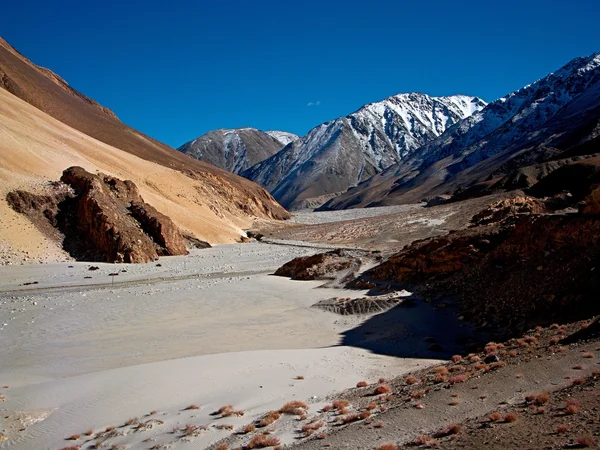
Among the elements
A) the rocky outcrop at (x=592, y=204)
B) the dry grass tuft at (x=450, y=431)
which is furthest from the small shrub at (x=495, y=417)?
the rocky outcrop at (x=592, y=204)

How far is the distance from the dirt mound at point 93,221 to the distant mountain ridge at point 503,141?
272 ft

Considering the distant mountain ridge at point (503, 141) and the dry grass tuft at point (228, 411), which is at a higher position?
the distant mountain ridge at point (503, 141)

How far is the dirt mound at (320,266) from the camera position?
906 inches

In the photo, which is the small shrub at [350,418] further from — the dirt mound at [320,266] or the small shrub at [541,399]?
the dirt mound at [320,266]

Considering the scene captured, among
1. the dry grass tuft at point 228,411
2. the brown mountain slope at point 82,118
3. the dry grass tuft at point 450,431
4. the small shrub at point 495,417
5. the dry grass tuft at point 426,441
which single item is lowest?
the dry grass tuft at point 228,411

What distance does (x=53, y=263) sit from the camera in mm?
27172

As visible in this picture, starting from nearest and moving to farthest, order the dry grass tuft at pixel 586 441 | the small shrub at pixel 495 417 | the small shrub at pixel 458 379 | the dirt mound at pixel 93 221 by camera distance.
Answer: the dry grass tuft at pixel 586 441 → the small shrub at pixel 495 417 → the small shrub at pixel 458 379 → the dirt mound at pixel 93 221

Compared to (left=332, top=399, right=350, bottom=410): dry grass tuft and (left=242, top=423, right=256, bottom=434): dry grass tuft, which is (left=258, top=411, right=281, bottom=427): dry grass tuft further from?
→ (left=332, top=399, right=350, bottom=410): dry grass tuft

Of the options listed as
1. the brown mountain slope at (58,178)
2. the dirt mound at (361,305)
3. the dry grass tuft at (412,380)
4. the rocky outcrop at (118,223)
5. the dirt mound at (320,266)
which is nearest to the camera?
the dry grass tuft at (412,380)

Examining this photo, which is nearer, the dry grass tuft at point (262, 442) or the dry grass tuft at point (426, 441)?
the dry grass tuft at point (426, 441)

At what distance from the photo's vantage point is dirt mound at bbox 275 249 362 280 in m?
23.0

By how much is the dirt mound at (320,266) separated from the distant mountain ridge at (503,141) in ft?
270

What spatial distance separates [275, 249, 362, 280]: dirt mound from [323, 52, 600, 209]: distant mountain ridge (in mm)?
82433

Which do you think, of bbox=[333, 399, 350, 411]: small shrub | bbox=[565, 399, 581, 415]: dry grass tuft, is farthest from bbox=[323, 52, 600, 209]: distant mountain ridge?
bbox=[565, 399, 581, 415]: dry grass tuft
